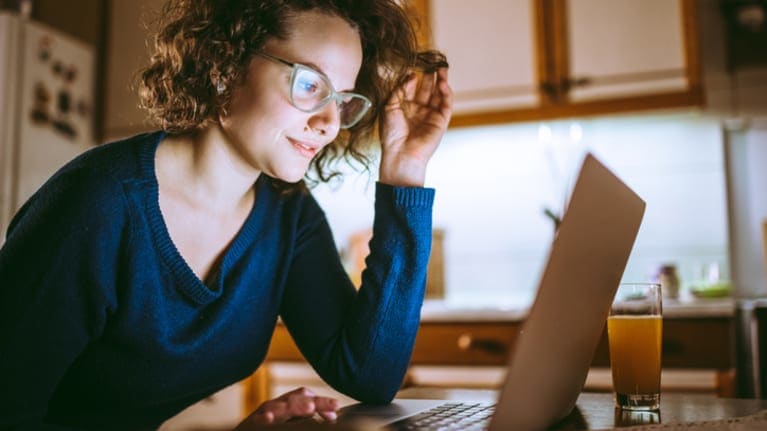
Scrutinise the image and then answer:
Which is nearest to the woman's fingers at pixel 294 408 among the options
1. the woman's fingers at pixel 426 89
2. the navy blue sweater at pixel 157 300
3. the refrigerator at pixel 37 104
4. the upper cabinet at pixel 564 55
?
the navy blue sweater at pixel 157 300

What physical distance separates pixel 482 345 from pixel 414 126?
1.21 meters

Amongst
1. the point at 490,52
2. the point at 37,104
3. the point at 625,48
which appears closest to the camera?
the point at 625,48

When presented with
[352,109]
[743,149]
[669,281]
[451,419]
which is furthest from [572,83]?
[451,419]

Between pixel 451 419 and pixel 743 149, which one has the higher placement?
pixel 743 149

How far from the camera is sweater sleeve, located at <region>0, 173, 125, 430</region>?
77 centimetres

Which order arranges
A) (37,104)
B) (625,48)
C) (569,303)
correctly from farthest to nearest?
(37,104) < (625,48) < (569,303)

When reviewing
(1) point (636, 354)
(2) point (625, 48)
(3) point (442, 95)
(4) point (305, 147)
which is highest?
(2) point (625, 48)

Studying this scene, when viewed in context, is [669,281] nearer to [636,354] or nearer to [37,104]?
[636,354]

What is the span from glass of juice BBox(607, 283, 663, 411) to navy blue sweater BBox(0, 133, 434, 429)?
1.00ft

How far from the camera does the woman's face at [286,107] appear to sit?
3.24 ft

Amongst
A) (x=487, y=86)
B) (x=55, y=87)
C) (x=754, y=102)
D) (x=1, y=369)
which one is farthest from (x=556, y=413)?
(x=55, y=87)

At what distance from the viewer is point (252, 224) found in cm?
110

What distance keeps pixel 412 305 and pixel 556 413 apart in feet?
1.19

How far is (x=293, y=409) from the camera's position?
0.78m
